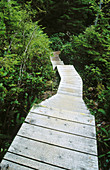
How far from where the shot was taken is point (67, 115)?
2451mm

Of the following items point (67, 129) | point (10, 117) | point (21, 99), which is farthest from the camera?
point (21, 99)

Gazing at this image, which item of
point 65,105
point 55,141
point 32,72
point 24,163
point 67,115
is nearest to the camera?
point 24,163

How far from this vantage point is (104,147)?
311 centimetres

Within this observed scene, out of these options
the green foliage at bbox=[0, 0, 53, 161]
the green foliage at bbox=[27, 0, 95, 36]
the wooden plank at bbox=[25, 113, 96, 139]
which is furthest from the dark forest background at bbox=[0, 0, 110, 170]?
the green foliage at bbox=[27, 0, 95, 36]

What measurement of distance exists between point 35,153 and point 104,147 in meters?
2.18

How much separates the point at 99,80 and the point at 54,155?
14.1 feet

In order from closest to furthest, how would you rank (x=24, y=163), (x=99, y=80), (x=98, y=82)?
(x=24, y=163) < (x=98, y=82) < (x=99, y=80)

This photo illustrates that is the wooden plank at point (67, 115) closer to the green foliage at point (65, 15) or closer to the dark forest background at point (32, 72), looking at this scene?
the dark forest background at point (32, 72)

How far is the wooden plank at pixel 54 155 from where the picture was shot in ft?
5.35

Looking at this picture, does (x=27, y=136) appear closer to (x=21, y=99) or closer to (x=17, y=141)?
(x=17, y=141)

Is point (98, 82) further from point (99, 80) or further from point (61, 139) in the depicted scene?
point (61, 139)

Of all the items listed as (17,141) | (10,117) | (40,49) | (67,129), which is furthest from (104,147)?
(40,49)

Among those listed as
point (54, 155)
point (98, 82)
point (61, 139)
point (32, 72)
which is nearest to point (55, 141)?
point (61, 139)

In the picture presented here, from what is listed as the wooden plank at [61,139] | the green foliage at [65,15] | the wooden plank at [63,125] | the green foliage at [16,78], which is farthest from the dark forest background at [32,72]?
the green foliage at [65,15]
